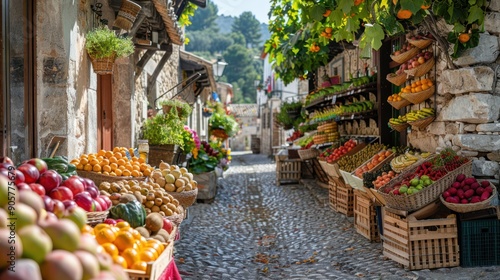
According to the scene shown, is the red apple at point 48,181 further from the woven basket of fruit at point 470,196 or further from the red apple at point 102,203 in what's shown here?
the woven basket of fruit at point 470,196

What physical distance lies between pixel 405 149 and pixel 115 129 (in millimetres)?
4305

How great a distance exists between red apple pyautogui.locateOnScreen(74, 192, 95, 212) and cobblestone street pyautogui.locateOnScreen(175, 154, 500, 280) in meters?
2.43

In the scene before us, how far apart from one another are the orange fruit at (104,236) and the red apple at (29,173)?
18.1 inches

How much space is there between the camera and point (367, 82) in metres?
9.40

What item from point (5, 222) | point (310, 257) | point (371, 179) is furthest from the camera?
point (371, 179)

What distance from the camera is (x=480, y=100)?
5.83m

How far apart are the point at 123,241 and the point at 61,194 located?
1.53 ft

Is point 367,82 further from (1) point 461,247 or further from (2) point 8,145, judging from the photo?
(2) point 8,145

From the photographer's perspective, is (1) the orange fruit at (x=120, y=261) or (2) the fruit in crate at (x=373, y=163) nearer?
(1) the orange fruit at (x=120, y=261)

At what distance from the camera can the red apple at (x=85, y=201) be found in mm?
3045

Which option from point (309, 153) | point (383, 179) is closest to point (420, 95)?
point (383, 179)

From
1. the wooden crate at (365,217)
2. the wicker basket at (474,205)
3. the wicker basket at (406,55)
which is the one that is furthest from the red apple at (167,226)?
the wicker basket at (406,55)

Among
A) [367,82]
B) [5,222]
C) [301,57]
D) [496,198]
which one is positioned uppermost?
[301,57]

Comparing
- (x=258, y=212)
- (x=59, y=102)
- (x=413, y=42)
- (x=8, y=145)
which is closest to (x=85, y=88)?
(x=59, y=102)
